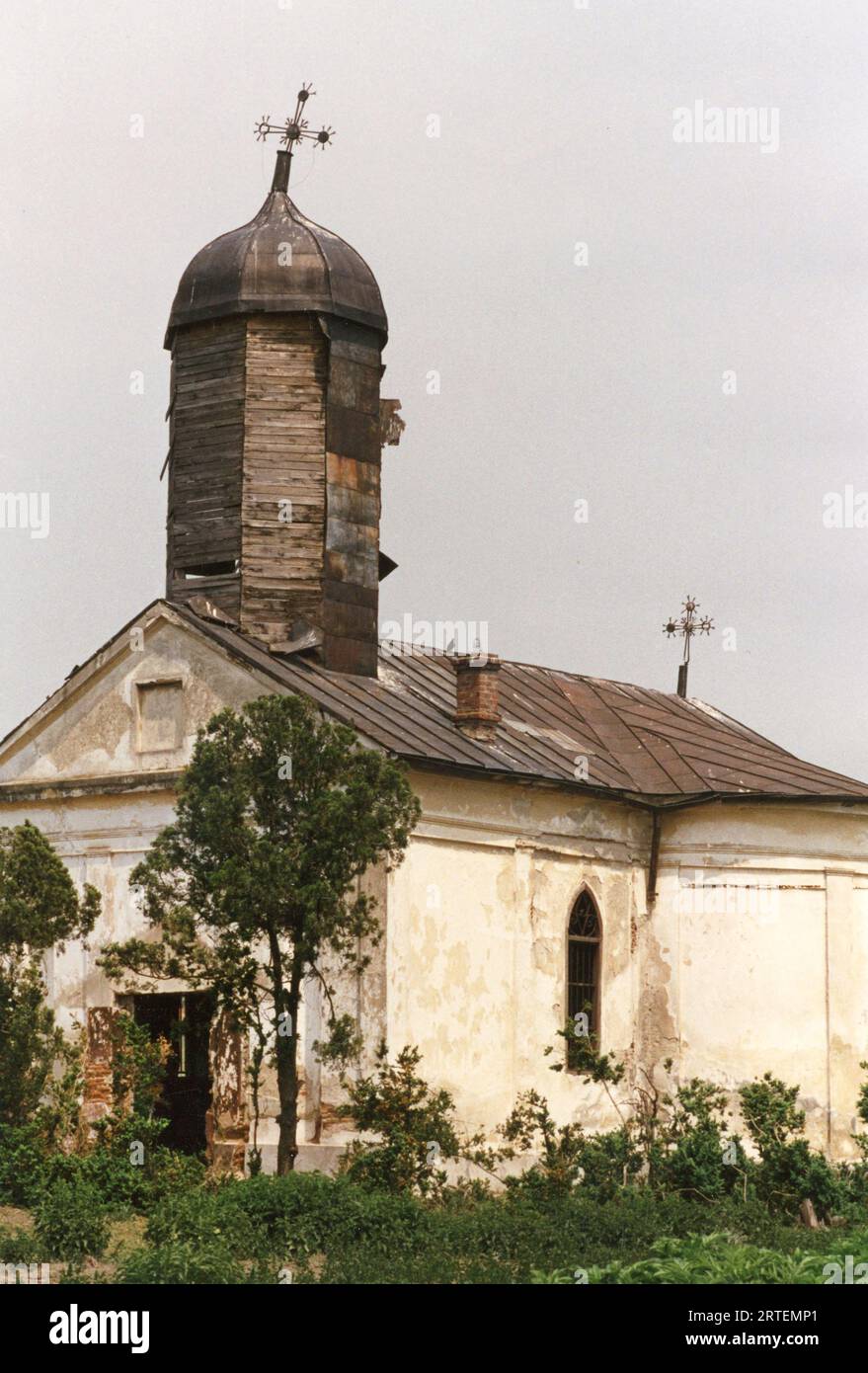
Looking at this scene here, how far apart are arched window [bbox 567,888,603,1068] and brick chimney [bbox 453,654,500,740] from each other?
2158mm

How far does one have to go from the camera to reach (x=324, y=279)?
893 inches

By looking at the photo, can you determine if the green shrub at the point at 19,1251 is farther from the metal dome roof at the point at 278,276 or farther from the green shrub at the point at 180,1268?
the metal dome roof at the point at 278,276

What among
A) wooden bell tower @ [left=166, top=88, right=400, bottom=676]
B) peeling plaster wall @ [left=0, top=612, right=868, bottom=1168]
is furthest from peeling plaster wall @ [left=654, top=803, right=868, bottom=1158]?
wooden bell tower @ [left=166, top=88, right=400, bottom=676]

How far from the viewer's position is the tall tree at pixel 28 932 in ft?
58.2

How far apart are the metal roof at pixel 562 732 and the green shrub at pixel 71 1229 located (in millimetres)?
4916

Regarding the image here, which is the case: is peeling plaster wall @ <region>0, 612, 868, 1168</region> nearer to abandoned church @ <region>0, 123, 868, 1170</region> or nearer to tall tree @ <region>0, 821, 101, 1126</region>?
abandoned church @ <region>0, 123, 868, 1170</region>

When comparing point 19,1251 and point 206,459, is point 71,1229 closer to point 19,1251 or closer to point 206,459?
point 19,1251

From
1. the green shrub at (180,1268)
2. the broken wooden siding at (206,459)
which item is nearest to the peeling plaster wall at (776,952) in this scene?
the broken wooden siding at (206,459)

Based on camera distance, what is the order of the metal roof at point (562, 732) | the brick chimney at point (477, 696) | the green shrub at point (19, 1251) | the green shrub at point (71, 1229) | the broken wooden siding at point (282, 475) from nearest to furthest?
the green shrub at point (19, 1251), the green shrub at point (71, 1229), the metal roof at point (562, 732), the brick chimney at point (477, 696), the broken wooden siding at point (282, 475)

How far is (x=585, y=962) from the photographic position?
22078 millimetres

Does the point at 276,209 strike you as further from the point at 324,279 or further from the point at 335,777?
the point at 335,777
